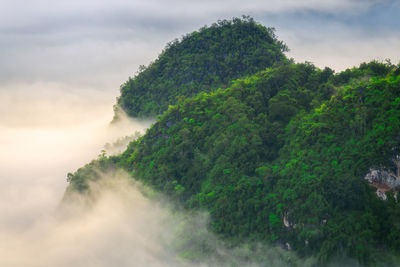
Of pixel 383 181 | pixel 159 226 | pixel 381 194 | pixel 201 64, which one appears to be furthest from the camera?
pixel 201 64

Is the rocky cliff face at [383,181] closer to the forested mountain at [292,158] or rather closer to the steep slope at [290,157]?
the forested mountain at [292,158]

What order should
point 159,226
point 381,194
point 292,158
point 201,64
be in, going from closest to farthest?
point 381,194
point 292,158
point 159,226
point 201,64

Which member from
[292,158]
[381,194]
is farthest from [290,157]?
[381,194]

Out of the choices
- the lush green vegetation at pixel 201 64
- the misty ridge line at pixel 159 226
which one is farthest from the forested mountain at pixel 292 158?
the lush green vegetation at pixel 201 64

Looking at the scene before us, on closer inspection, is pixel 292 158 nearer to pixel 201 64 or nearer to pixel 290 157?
pixel 290 157

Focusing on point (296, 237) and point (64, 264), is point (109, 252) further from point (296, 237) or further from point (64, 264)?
point (296, 237)
